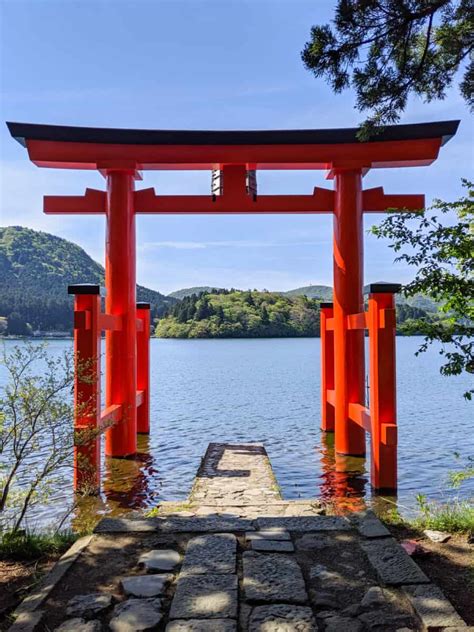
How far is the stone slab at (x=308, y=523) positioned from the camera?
3.22m

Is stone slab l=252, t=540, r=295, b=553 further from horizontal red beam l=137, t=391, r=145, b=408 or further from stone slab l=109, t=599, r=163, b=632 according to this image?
horizontal red beam l=137, t=391, r=145, b=408

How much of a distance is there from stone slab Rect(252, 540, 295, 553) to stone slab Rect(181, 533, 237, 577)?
123 mm

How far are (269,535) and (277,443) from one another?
5.90 meters

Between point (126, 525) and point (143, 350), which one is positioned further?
point (143, 350)

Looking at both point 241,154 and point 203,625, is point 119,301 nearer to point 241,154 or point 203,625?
point 241,154

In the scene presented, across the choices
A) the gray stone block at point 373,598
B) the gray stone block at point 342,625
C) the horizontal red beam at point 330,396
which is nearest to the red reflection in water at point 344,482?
the horizontal red beam at point 330,396

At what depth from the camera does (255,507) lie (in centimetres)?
448

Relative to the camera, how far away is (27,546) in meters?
3.11

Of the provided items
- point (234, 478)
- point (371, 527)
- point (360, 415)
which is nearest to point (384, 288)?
point (360, 415)

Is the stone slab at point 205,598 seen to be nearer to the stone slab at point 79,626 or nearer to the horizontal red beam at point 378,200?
the stone slab at point 79,626

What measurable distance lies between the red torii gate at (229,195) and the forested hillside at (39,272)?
83.9 feet

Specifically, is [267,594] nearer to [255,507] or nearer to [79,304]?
[255,507]

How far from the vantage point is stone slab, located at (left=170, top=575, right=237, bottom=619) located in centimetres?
213

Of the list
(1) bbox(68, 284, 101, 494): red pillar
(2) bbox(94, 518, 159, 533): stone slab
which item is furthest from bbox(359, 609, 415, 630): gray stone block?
(1) bbox(68, 284, 101, 494): red pillar
